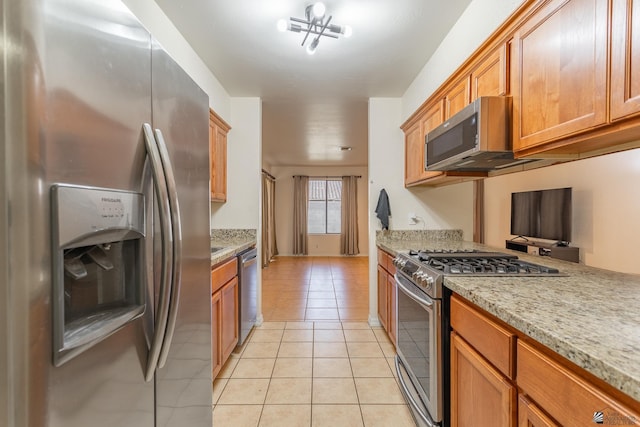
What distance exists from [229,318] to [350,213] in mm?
5992

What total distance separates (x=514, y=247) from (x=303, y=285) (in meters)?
3.30

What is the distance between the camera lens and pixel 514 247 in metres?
4.32

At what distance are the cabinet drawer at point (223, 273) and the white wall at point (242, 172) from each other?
0.83 m

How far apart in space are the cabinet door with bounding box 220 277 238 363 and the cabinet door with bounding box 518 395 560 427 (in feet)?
5.82

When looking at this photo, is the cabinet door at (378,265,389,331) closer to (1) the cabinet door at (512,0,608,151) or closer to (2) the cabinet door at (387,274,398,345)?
(2) the cabinet door at (387,274,398,345)

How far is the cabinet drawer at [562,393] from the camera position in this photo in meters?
0.62

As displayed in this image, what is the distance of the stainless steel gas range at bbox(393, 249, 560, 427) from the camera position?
141 centimetres

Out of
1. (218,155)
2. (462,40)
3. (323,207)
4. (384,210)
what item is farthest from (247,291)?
(323,207)

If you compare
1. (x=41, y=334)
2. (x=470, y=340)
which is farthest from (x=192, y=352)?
(x=470, y=340)

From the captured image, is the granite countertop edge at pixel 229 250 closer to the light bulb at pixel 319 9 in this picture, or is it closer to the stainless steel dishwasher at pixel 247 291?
the stainless steel dishwasher at pixel 247 291

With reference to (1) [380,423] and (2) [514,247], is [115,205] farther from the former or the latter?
(2) [514,247]

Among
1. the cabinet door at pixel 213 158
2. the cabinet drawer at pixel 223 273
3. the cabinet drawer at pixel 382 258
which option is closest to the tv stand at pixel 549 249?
the cabinet drawer at pixel 382 258

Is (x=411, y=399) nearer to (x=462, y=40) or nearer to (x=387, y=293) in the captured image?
(x=387, y=293)

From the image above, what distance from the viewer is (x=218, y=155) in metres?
2.79
